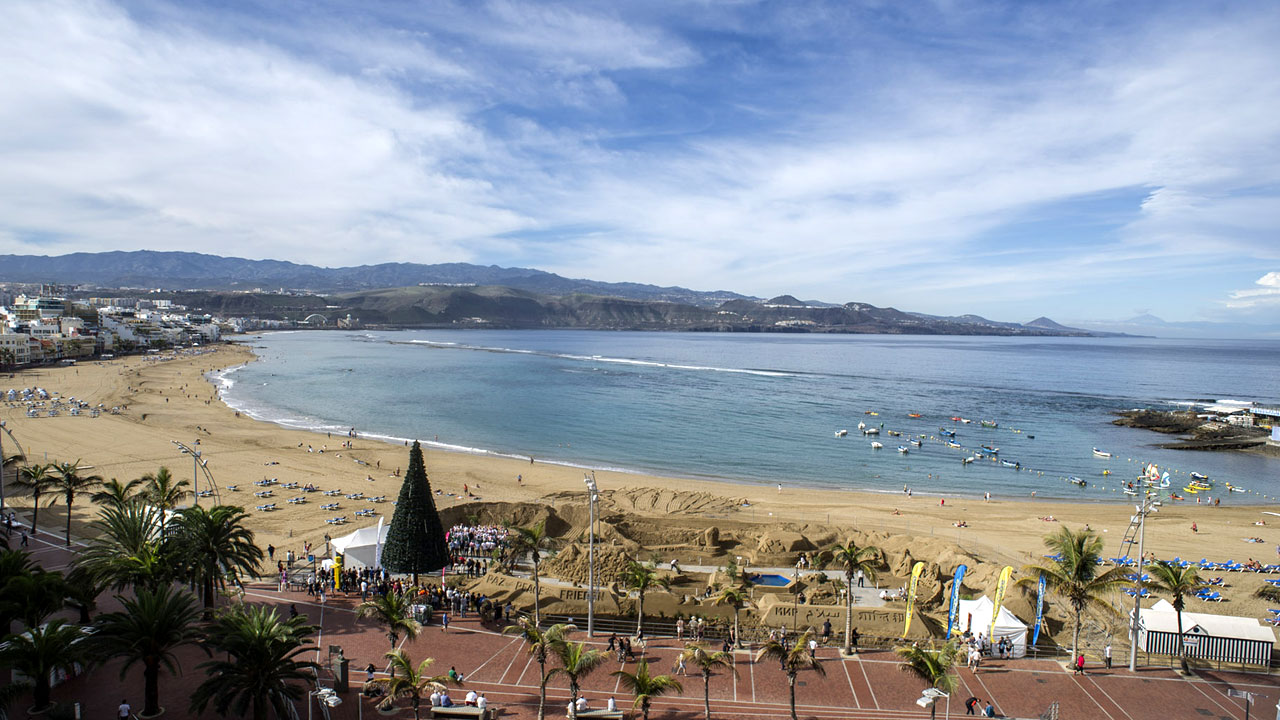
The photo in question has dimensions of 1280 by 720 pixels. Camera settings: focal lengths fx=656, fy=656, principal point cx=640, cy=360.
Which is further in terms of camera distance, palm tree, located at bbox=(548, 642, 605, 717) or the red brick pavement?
the red brick pavement

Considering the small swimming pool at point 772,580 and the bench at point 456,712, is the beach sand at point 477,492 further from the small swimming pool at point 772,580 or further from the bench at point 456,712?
the bench at point 456,712

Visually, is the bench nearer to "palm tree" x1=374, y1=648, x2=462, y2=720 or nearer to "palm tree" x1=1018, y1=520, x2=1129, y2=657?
"palm tree" x1=374, y1=648, x2=462, y2=720

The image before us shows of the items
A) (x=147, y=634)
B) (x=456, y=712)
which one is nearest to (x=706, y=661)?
(x=456, y=712)

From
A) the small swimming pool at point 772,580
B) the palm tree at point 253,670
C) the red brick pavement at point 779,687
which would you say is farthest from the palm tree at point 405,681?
the small swimming pool at point 772,580

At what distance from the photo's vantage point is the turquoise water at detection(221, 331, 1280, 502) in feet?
174

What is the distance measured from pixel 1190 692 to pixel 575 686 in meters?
15.8

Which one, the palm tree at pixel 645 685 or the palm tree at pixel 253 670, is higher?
the palm tree at pixel 253 670

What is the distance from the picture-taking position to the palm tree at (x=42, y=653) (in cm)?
1295

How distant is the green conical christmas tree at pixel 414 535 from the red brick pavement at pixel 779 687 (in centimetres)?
329

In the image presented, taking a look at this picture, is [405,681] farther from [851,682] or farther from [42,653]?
[851,682]

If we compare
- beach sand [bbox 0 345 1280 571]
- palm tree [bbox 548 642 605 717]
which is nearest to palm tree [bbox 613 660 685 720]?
palm tree [bbox 548 642 605 717]

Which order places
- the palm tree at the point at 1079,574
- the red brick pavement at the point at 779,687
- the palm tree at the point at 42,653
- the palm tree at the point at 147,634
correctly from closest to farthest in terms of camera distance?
the palm tree at the point at 42,653 < the palm tree at the point at 147,634 < the red brick pavement at the point at 779,687 < the palm tree at the point at 1079,574

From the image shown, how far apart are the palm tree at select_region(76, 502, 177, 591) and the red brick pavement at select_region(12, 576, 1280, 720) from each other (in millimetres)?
2123

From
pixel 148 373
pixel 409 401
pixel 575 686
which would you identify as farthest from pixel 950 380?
pixel 148 373
